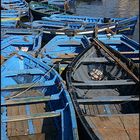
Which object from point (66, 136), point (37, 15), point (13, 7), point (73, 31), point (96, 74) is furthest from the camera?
point (13, 7)

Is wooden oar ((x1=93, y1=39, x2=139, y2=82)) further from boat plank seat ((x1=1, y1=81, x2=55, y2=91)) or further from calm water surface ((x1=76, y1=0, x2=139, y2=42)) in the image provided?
calm water surface ((x1=76, y1=0, x2=139, y2=42))

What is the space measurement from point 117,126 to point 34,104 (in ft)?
9.44

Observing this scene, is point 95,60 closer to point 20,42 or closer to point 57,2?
point 20,42

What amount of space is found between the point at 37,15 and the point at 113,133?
631 inches

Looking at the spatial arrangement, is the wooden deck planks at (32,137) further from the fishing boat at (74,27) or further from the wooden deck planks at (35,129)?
the fishing boat at (74,27)

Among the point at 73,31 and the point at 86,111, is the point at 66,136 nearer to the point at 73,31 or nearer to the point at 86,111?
the point at 86,111

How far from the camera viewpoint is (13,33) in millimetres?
14461

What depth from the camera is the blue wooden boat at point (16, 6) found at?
851 inches

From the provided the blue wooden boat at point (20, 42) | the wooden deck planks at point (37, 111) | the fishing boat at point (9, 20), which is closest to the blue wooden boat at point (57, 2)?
the fishing boat at point (9, 20)

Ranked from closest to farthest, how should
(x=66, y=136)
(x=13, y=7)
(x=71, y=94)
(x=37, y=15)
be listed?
(x=66, y=136) → (x=71, y=94) → (x=37, y=15) → (x=13, y=7)

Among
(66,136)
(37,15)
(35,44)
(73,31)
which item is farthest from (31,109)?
(37,15)

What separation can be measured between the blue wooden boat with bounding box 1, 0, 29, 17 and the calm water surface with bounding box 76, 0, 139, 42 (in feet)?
22.9

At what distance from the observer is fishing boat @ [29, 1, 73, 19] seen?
20.8 m

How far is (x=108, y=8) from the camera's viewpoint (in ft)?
105
